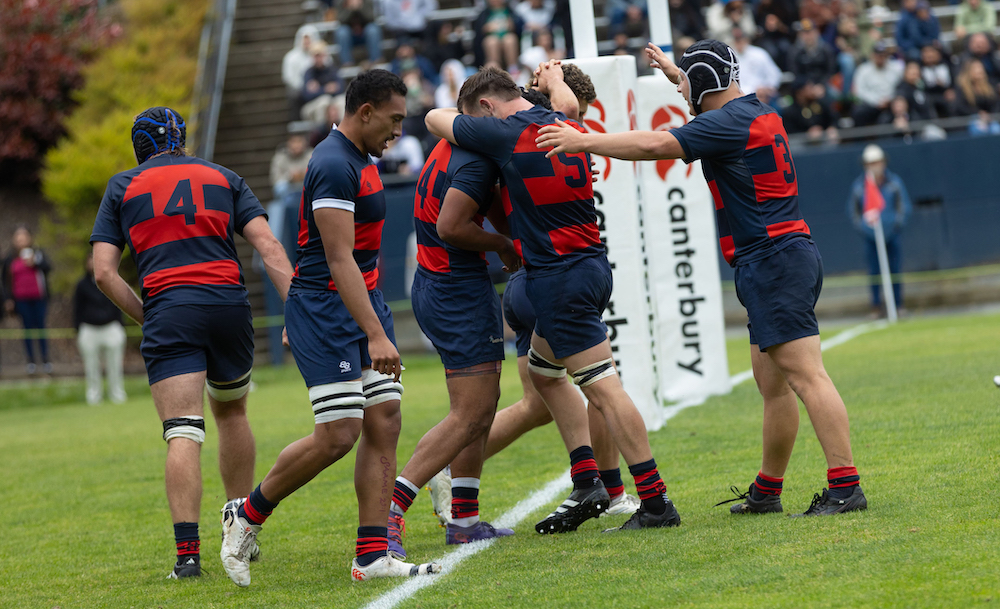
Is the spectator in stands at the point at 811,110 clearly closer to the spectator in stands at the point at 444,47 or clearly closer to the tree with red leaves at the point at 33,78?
the spectator in stands at the point at 444,47

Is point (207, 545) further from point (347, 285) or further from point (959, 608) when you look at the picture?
point (959, 608)

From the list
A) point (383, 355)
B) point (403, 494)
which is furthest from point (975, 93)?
point (383, 355)

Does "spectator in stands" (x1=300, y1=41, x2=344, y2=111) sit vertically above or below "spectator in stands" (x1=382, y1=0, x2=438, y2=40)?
below

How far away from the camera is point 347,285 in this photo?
4711 mm

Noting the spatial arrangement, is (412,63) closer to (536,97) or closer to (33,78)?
(33,78)

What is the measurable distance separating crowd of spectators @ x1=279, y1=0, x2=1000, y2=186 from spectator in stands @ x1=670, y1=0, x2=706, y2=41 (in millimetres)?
22

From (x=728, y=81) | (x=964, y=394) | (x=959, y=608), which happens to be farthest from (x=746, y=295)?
(x=964, y=394)

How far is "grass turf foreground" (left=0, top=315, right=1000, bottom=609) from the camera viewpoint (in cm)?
420

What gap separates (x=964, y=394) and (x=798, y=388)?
386 centimetres

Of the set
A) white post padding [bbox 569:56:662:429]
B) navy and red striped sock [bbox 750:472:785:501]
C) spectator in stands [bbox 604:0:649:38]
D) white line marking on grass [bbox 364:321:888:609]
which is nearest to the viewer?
white line marking on grass [bbox 364:321:888:609]

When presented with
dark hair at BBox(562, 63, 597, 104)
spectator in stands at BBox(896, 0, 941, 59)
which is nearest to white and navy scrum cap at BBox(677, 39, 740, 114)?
dark hair at BBox(562, 63, 597, 104)

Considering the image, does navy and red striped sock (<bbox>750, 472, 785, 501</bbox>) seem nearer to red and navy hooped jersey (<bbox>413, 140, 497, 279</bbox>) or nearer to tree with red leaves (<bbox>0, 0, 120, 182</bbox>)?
red and navy hooped jersey (<bbox>413, 140, 497, 279</bbox>)

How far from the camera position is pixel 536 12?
20594 millimetres

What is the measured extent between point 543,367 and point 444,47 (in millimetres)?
16169
